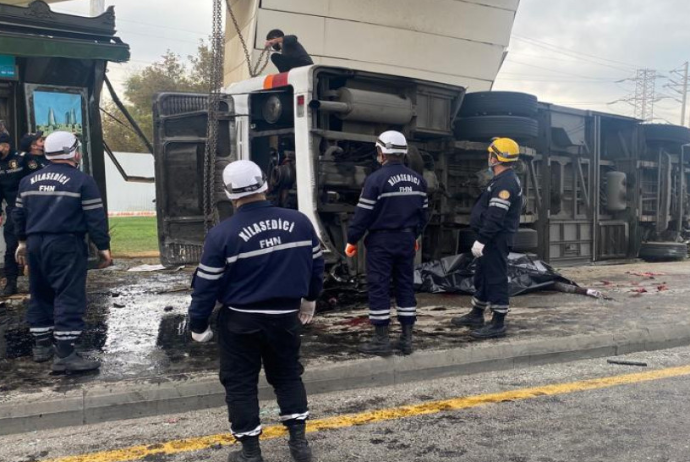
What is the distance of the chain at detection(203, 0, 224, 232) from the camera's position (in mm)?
6160

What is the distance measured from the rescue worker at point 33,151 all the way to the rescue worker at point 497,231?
15.6ft

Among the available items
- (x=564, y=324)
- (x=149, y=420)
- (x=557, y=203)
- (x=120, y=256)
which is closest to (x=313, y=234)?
(x=149, y=420)

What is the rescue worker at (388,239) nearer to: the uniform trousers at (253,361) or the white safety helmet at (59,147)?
the uniform trousers at (253,361)

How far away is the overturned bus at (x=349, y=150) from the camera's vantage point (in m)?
6.50

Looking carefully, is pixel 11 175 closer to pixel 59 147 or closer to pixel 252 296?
pixel 59 147

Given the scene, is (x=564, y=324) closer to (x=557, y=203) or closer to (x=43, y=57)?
(x=557, y=203)

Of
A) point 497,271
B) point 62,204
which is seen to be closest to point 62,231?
point 62,204

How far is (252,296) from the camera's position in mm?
3199

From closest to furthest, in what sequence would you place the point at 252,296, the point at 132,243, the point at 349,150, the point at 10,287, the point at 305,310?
the point at 252,296 < the point at 305,310 < the point at 349,150 < the point at 10,287 < the point at 132,243

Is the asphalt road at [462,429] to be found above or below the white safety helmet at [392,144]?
below

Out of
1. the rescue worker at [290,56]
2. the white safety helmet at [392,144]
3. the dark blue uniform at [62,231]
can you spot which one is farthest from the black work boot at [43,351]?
the rescue worker at [290,56]

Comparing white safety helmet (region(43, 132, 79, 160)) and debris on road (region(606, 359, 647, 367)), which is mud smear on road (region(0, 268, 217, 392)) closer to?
white safety helmet (region(43, 132, 79, 160))

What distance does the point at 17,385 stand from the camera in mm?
4121

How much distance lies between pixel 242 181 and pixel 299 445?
1.40 metres
